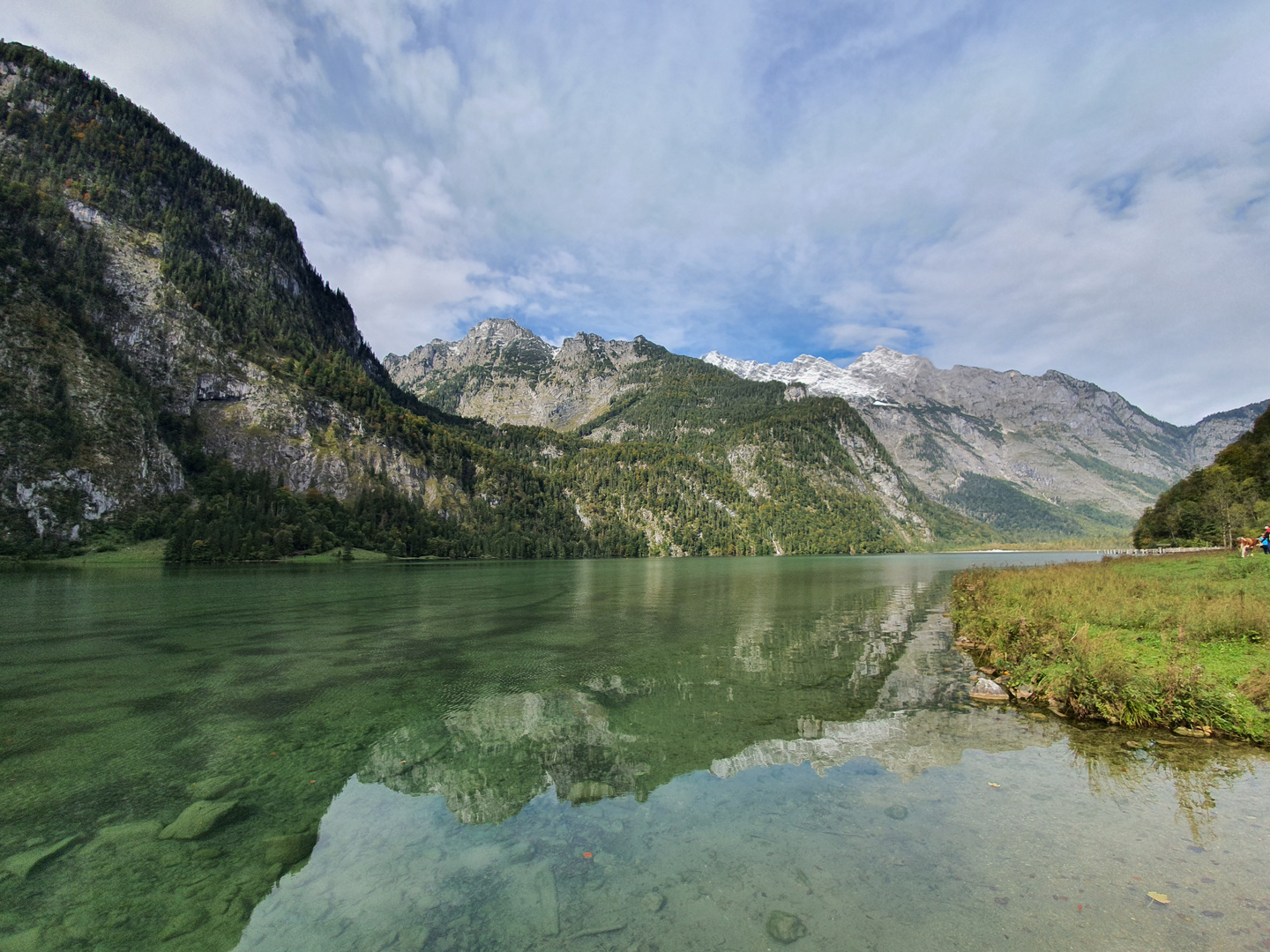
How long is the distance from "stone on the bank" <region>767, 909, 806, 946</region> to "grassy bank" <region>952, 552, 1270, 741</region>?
12.6 meters

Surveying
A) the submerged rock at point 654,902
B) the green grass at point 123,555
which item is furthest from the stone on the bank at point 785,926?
the green grass at point 123,555

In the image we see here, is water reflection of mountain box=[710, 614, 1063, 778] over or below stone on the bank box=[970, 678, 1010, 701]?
below

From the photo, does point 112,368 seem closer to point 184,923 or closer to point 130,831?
point 130,831

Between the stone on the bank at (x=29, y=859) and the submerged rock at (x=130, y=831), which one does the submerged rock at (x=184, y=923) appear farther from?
the stone on the bank at (x=29, y=859)

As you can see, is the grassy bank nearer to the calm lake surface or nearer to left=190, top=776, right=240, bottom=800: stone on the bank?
the calm lake surface

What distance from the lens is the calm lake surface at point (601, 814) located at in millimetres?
7254

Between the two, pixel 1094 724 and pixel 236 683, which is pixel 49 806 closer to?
pixel 236 683

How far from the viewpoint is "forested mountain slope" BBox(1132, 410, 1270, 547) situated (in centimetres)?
6081

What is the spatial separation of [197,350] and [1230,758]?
749ft

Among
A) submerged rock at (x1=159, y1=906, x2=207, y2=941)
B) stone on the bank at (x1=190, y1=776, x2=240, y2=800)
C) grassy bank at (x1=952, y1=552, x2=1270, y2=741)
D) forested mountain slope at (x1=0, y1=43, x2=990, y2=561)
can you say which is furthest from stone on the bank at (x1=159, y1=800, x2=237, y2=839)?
forested mountain slope at (x1=0, y1=43, x2=990, y2=561)

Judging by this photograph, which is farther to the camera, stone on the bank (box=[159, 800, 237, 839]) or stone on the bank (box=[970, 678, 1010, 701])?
stone on the bank (box=[970, 678, 1010, 701])

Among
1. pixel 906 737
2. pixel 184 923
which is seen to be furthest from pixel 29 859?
pixel 906 737

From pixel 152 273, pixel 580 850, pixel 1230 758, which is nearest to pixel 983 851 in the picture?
pixel 580 850

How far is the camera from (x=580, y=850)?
9.41 metres
